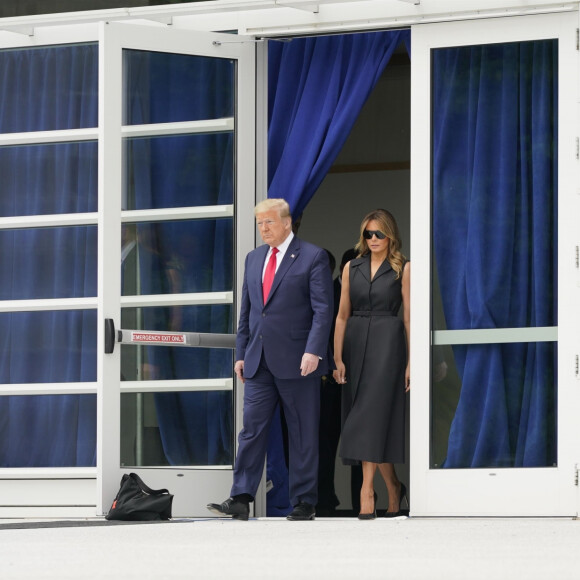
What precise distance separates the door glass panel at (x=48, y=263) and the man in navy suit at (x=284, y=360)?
138cm

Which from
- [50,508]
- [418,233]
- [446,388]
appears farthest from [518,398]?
[50,508]

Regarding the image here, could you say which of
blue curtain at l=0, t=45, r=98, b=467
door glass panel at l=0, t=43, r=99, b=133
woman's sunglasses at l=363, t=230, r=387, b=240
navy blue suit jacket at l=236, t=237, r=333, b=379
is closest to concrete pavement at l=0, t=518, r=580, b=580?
navy blue suit jacket at l=236, t=237, r=333, b=379

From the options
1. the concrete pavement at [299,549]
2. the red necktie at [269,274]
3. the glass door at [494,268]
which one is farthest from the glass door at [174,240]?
the glass door at [494,268]

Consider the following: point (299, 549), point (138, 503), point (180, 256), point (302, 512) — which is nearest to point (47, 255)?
point (180, 256)

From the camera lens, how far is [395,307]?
827cm

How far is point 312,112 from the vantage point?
870 cm

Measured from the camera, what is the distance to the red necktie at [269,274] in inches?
316

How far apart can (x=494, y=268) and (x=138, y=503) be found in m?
2.21

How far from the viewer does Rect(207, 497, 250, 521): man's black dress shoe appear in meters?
7.89

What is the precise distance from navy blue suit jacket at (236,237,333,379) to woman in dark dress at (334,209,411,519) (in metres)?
0.28

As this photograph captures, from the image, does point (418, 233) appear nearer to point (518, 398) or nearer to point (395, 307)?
point (395, 307)

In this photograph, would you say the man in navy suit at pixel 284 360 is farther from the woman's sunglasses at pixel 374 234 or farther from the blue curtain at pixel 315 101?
the blue curtain at pixel 315 101

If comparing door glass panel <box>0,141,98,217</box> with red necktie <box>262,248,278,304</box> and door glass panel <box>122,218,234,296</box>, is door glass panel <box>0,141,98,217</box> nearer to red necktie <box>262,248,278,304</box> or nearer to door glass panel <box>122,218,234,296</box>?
door glass panel <box>122,218,234,296</box>

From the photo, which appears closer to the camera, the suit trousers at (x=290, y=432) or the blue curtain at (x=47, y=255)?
the suit trousers at (x=290, y=432)
